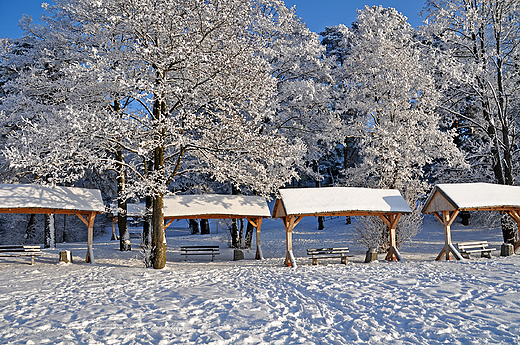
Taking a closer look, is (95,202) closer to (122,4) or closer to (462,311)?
(122,4)

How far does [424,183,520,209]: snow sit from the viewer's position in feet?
41.7

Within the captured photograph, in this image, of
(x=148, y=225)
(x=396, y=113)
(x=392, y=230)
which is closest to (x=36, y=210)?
(x=148, y=225)

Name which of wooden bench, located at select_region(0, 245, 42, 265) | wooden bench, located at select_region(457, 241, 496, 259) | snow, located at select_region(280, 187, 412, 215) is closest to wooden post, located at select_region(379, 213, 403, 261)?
snow, located at select_region(280, 187, 412, 215)

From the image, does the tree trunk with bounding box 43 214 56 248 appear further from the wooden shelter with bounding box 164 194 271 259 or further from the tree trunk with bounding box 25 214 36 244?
the wooden shelter with bounding box 164 194 271 259

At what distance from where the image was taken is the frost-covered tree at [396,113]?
50.9 ft

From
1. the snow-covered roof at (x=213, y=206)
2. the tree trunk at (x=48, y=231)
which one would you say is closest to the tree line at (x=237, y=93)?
the snow-covered roof at (x=213, y=206)

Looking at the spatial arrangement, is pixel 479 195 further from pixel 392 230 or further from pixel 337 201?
pixel 337 201

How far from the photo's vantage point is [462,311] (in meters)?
5.77

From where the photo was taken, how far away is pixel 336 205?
13078 millimetres

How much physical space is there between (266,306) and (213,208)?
26.5 ft

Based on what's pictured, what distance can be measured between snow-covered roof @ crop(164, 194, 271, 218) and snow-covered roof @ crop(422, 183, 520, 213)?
6261mm

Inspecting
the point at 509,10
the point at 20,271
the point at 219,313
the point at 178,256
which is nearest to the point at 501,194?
the point at 509,10

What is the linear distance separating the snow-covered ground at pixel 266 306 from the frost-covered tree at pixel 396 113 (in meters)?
5.76

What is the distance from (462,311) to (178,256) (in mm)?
13101
